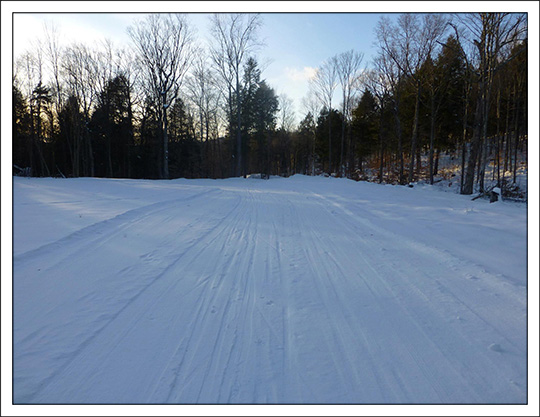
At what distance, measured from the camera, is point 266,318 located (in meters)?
2.43

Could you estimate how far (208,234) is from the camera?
518 centimetres

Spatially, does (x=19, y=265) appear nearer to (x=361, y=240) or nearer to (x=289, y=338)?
(x=289, y=338)

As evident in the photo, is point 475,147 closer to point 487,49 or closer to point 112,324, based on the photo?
point 487,49

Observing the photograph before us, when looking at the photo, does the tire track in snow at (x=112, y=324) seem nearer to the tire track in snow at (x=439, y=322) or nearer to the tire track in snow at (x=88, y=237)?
the tire track in snow at (x=88, y=237)

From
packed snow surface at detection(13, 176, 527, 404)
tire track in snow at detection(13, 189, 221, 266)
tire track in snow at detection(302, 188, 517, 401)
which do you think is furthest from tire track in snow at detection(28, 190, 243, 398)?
tire track in snow at detection(302, 188, 517, 401)

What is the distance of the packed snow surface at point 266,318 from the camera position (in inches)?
68.0

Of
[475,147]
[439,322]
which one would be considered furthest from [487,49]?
[439,322]

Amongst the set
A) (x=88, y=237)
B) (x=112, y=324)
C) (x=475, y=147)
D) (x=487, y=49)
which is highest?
(x=487, y=49)

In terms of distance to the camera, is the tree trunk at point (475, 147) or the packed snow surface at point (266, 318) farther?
the tree trunk at point (475, 147)

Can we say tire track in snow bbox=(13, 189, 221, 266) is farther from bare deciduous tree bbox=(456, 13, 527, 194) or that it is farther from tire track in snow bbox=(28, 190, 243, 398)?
bare deciduous tree bbox=(456, 13, 527, 194)

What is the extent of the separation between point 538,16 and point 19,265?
708cm

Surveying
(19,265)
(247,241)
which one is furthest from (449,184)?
(19,265)

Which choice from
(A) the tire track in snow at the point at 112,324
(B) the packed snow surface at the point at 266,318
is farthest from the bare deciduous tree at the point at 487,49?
(A) the tire track in snow at the point at 112,324

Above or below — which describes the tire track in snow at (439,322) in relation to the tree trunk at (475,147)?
below
